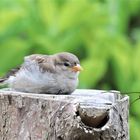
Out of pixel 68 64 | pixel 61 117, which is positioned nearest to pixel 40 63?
pixel 68 64

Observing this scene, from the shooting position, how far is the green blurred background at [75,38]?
255 inches

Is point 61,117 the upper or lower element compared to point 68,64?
lower

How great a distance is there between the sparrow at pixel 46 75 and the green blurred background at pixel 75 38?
5.19 ft

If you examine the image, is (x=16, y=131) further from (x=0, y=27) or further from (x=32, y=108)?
(x=0, y=27)

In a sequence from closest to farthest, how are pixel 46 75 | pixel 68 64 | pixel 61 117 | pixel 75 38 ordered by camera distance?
pixel 61 117 → pixel 46 75 → pixel 68 64 → pixel 75 38

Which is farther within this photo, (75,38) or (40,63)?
(75,38)

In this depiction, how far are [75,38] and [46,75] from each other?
2.39m

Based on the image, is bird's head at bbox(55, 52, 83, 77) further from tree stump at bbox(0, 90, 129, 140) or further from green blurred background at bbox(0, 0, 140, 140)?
green blurred background at bbox(0, 0, 140, 140)

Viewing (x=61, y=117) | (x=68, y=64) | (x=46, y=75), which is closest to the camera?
(x=61, y=117)

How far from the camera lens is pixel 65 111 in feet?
12.8

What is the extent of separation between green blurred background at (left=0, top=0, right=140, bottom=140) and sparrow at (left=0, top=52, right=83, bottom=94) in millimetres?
1583

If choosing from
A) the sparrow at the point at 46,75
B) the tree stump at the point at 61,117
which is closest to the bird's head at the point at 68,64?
the sparrow at the point at 46,75

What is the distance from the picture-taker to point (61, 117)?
→ 3.91 metres

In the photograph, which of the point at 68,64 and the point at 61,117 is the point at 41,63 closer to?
the point at 68,64
